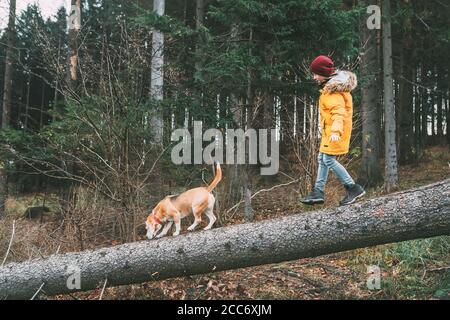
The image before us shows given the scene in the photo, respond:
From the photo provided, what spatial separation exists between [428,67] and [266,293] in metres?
20.1

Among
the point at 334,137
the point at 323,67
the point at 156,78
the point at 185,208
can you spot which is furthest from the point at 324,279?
the point at 156,78

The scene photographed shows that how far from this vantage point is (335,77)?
18.5 feet

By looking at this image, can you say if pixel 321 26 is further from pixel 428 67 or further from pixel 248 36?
pixel 428 67

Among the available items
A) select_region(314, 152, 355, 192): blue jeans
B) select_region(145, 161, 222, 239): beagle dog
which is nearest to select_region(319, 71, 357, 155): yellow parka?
select_region(314, 152, 355, 192): blue jeans

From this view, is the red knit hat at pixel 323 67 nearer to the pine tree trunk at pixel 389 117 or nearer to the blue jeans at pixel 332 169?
the blue jeans at pixel 332 169

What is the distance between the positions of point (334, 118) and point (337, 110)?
11cm

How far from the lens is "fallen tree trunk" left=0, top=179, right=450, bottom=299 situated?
5.01m

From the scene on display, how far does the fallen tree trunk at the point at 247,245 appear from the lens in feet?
Answer: 16.4

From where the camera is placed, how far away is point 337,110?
549 centimetres

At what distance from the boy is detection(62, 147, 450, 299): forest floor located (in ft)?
5.33

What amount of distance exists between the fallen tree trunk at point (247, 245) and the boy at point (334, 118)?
16.0 inches

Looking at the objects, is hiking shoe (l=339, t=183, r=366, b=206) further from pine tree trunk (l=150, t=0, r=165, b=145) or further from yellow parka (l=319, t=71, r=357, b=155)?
pine tree trunk (l=150, t=0, r=165, b=145)

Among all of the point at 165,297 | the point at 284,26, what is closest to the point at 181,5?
the point at 284,26

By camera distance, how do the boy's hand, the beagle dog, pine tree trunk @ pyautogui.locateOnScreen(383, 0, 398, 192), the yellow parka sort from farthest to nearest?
pine tree trunk @ pyautogui.locateOnScreen(383, 0, 398, 192) < the beagle dog < the yellow parka < the boy's hand
